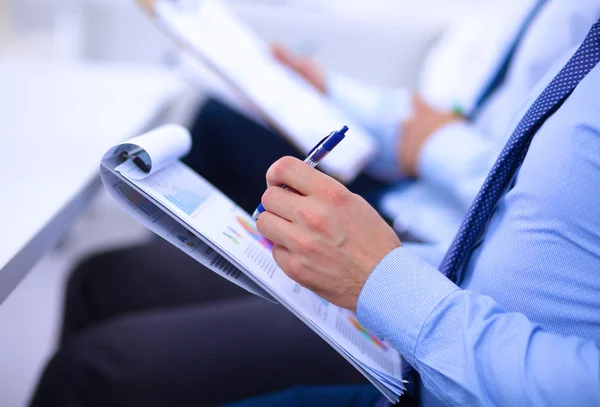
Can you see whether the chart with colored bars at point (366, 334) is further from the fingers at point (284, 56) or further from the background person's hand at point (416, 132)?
the fingers at point (284, 56)

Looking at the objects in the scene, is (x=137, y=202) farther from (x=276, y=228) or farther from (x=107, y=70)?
(x=107, y=70)

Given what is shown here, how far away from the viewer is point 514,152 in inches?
18.3

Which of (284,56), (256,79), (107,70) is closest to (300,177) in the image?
(256,79)

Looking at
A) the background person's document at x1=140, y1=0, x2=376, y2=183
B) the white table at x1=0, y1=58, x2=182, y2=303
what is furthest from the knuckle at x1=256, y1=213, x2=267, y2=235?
the background person's document at x1=140, y1=0, x2=376, y2=183

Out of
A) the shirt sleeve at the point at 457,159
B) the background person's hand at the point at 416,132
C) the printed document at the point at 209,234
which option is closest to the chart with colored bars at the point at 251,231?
the printed document at the point at 209,234

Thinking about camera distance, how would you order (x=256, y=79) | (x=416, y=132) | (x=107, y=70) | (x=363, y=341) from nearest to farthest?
(x=363, y=341) < (x=256, y=79) < (x=416, y=132) < (x=107, y=70)

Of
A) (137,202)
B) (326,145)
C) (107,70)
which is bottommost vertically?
(107,70)

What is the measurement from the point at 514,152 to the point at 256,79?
488 mm

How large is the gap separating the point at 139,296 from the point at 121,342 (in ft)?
0.63

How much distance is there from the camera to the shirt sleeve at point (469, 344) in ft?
1.20

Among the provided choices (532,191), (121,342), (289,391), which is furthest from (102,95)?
(532,191)

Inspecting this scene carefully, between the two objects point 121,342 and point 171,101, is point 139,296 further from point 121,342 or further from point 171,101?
point 171,101

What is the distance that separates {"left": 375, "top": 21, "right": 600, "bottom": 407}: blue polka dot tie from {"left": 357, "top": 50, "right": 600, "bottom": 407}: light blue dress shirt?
0.01 metres

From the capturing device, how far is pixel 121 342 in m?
0.58
